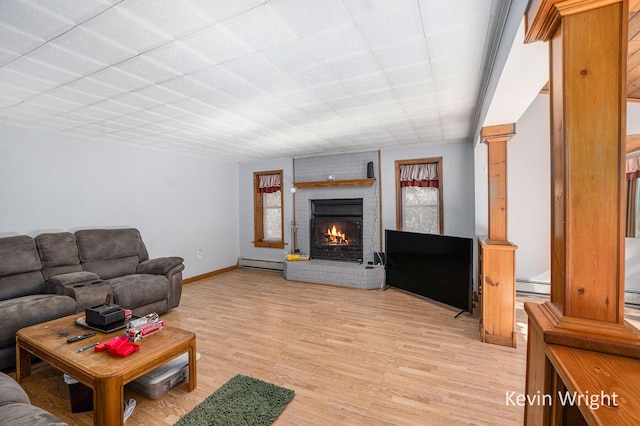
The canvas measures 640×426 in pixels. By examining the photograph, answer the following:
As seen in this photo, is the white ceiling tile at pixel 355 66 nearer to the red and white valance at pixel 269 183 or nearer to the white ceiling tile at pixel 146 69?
the white ceiling tile at pixel 146 69

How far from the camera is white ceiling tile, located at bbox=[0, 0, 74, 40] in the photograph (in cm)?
144

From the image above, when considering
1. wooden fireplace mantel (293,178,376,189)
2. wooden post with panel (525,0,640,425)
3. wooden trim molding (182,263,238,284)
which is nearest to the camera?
wooden post with panel (525,0,640,425)

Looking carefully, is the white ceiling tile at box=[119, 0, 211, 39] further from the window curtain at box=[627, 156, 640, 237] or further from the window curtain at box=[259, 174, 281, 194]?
the window curtain at box=[627, 156, 640, 237]

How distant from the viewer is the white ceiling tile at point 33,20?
1.44 m

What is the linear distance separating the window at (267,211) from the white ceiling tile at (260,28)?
174 inches

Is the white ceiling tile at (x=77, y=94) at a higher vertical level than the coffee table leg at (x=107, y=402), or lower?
higher

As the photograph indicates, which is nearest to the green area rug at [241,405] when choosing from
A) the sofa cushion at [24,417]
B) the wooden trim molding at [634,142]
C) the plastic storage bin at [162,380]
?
the plastic storage bin at [162,380]

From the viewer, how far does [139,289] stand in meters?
3.38

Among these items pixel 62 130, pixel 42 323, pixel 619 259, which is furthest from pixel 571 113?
pixel 62 130

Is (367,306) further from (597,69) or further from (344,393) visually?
(597,69)

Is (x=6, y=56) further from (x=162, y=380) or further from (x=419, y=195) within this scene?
(x=419, y=195)

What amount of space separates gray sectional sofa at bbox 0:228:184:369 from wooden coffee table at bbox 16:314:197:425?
0.87 ft

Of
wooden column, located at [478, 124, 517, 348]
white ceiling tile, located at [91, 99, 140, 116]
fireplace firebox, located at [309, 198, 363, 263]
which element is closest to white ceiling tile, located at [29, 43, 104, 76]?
white ceiling tile, located at [91, 99, 140, 116]

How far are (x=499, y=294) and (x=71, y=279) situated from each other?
4.46m
